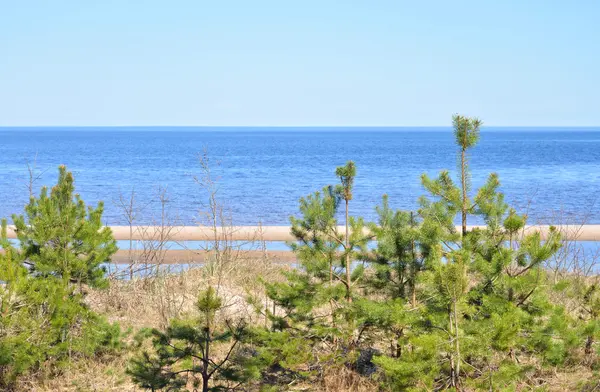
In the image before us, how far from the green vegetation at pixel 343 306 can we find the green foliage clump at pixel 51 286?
0.02m

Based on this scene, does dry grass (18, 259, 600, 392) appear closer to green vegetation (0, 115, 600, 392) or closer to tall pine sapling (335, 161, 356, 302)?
green vegetation (0, 115, 600, 392)

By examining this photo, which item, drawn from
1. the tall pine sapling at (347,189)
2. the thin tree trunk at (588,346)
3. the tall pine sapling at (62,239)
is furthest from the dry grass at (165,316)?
the tall pine sapling at (62,239)

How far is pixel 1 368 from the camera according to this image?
837 cm

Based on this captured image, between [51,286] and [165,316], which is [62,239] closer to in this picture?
[51,286]

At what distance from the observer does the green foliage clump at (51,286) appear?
25.9 ft

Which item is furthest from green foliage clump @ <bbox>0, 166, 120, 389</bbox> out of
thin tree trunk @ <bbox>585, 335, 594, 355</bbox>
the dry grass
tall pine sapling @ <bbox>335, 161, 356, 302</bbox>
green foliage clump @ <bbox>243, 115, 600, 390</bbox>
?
thin tree trunk @ <bbox>585, 335, 594, 355</bbox>

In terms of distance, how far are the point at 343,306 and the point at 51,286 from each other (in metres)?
3.03

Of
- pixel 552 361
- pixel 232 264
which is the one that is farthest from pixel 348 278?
pixel 232 264

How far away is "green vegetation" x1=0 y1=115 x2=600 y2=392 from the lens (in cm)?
716

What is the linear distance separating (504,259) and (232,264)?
684 cm

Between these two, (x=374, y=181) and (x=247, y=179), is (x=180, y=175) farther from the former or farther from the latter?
(x=374, y=181)

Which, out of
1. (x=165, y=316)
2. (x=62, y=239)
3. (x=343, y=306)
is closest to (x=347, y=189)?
(x=343, y=306)

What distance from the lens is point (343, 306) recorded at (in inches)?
323

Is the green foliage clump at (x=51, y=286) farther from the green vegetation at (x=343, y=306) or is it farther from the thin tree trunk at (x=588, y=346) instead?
the thin tree trunk at (x=588, y=346)
